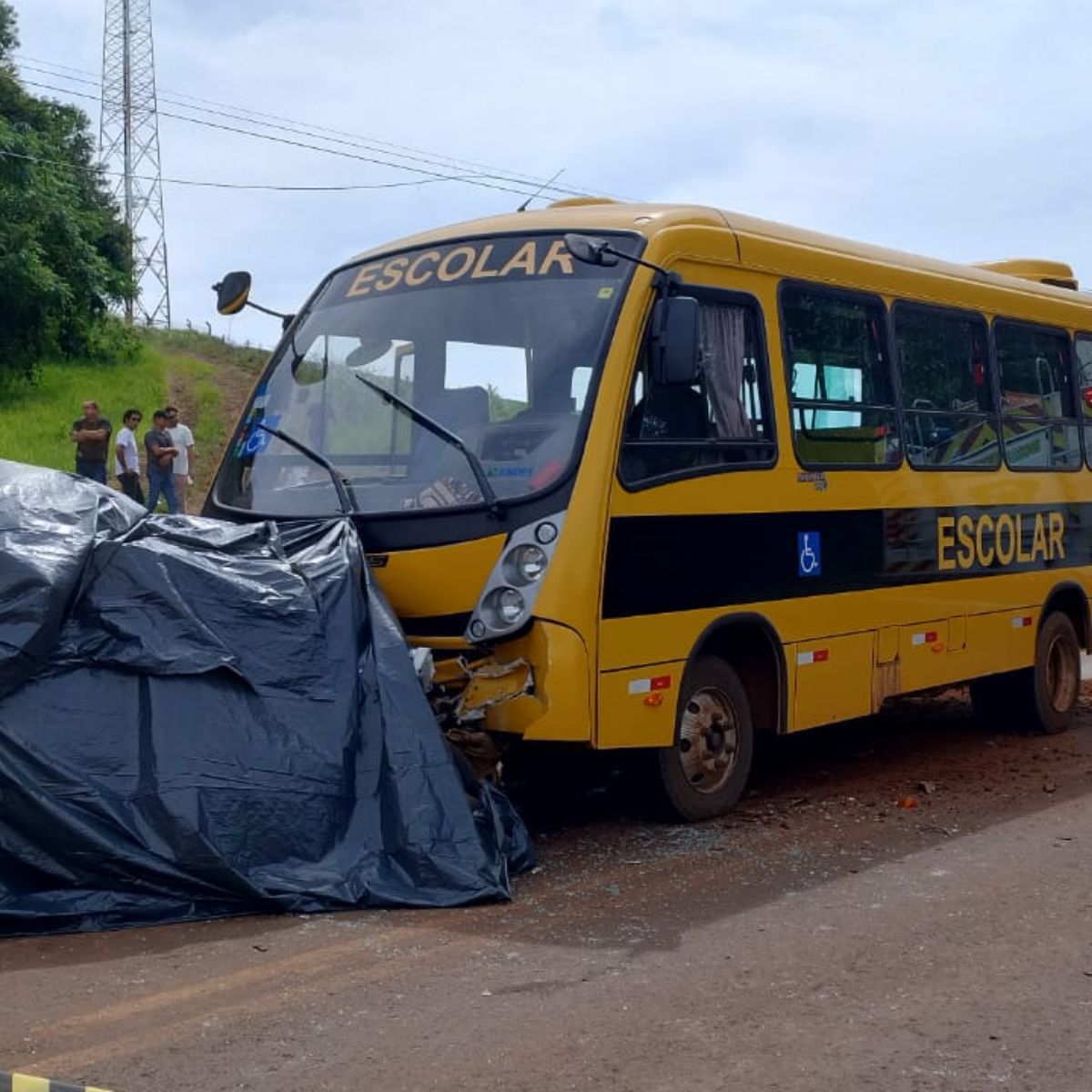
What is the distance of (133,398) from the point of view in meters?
36.0

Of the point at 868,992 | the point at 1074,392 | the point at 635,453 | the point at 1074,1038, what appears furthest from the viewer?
the point at 1074,392

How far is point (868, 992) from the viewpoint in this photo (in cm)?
554

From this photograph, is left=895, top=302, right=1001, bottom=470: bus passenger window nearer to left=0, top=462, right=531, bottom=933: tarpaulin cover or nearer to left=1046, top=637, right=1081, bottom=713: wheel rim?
left=1046, top=637, right=1081, bottom=713: wheel rim

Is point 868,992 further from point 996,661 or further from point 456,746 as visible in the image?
point 996,661

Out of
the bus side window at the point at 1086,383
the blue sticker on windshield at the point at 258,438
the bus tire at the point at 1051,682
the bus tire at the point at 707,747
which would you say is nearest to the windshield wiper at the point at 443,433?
the blue sticker on windshield at the point at 258,438

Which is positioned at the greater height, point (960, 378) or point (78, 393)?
point (78, 393)

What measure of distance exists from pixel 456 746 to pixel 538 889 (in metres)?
0.77

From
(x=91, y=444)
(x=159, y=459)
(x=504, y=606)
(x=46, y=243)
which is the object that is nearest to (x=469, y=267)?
(x=504, y=606)

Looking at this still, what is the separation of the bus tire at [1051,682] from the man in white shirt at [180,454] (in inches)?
444

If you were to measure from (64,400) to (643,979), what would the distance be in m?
31.6

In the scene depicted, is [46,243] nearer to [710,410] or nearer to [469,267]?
[469,267]

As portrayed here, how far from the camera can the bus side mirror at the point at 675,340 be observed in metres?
7.73

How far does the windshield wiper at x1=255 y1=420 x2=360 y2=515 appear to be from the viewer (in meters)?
7.87

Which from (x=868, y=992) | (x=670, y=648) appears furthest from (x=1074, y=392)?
(x=868, y=992)
